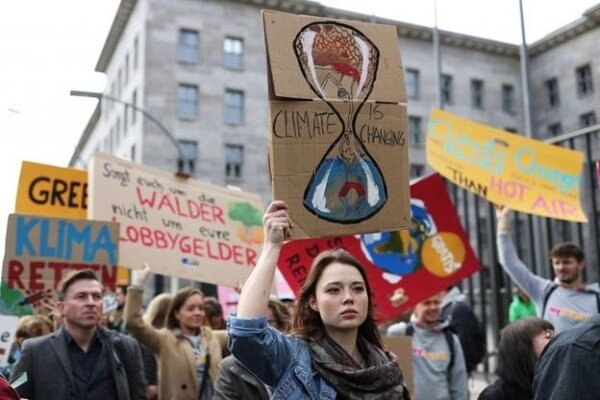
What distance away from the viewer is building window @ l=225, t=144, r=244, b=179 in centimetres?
3484

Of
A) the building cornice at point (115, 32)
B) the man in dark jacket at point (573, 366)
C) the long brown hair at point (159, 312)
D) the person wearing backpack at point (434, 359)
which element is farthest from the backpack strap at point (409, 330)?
the building cornice at point (115, 32)

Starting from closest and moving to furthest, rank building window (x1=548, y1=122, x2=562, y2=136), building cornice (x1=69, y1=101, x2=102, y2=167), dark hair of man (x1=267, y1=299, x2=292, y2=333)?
dark hair of man (x1=267, y1=299, x2=292, y2=333) → building window (x1=548, y1=122, x2=562, y2=136) → building cornice (x1=69, y1=101, x2=102, y2=167)

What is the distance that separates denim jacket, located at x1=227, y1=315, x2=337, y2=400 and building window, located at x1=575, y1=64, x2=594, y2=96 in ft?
123

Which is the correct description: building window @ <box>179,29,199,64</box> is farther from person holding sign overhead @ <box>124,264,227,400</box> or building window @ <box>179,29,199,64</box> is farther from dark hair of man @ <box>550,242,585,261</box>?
dark hair of man @ <box>550,242,585,261</box>

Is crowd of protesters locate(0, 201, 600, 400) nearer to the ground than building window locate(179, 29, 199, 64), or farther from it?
nearer to the ground

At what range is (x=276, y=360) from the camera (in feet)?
8.16

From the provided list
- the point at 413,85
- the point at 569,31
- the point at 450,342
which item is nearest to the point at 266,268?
Result: the point at 450,342

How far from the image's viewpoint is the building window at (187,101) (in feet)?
113

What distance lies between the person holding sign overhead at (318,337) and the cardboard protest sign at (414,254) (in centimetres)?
272

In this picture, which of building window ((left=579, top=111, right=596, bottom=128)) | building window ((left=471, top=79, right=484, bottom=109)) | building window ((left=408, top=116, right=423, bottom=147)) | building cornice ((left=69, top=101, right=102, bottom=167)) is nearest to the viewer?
building window ((left=579, top=111, right=596, bottom=128))

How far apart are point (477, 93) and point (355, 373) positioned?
141ft

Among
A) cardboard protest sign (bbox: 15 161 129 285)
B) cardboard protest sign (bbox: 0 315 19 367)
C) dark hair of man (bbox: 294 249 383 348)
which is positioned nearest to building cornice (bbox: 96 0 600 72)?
cardboard protest sign (bbox: 15 161 129 285)

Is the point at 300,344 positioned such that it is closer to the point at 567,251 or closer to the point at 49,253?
the point at 567,251

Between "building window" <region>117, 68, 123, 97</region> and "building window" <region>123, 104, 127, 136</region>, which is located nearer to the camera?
"building window" <region>123, 104, 127, 136</region>
